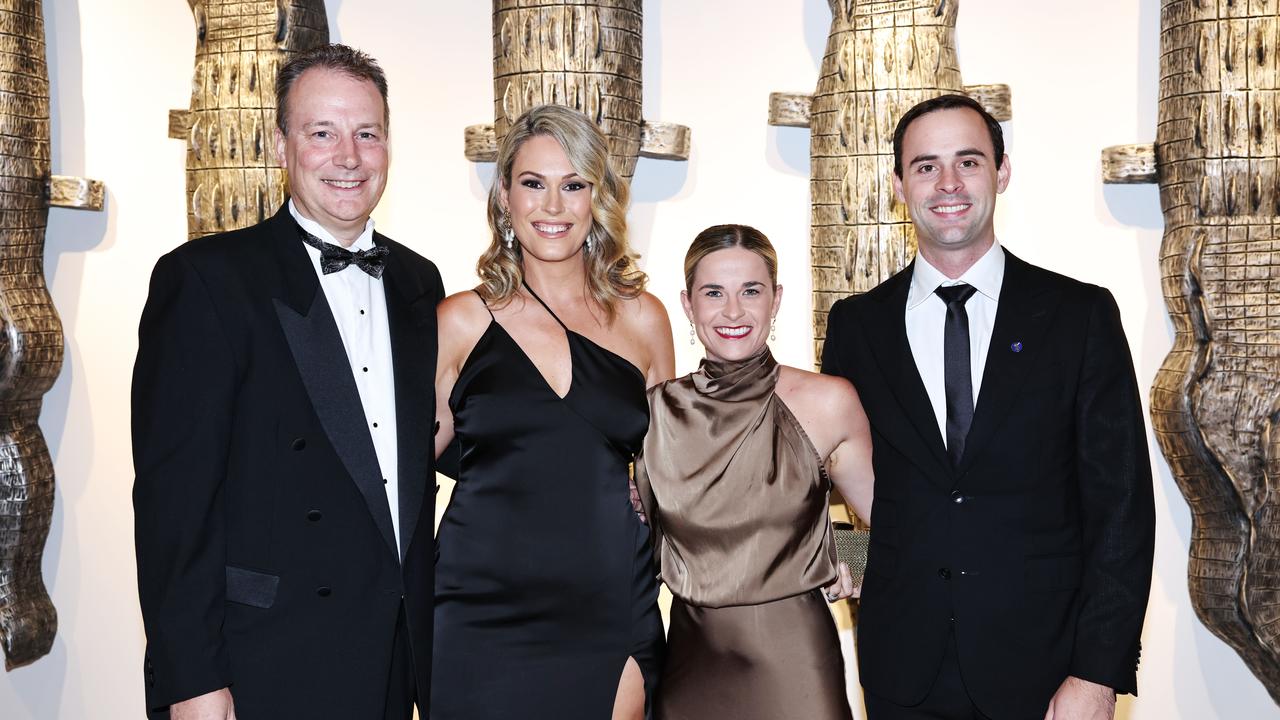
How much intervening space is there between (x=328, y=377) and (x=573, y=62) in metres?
1.57

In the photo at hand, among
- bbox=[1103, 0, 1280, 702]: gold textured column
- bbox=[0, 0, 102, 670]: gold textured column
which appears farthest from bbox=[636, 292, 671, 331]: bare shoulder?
bbox=[0, 0, 102, 670]: gold textured column

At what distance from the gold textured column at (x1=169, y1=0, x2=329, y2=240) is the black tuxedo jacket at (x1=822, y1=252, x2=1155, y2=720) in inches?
85.2

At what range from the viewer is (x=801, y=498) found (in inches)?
86.4

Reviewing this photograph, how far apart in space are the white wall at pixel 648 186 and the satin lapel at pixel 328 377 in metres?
1.75

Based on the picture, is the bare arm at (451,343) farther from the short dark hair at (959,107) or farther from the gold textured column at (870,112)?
the gold textured column at (870,112)

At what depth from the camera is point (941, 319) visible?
2.16 metres

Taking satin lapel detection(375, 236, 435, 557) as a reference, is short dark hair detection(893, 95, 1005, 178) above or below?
above

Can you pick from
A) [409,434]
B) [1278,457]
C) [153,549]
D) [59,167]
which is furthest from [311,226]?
[1278,457]

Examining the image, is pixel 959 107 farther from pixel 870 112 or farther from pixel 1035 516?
pixel 870 112

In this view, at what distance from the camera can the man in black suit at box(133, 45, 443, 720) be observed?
1.83 m

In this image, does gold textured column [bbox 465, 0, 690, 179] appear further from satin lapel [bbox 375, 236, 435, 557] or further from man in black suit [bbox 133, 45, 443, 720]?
satin lapel [bbox 375, 236, 435, 557]

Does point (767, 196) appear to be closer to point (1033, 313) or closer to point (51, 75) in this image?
point (1033, 313)

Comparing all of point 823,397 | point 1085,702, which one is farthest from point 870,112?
point 1085,702

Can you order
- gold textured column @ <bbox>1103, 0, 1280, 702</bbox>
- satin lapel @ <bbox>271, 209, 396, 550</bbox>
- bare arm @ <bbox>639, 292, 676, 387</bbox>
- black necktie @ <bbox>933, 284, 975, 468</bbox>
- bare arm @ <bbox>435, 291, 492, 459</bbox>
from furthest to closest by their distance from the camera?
gold textured column @ <bbox>1103, 0, 1280, 702</bbox> < bare arm @ <bbox>639, 292, 676, 387</bbox> < bare arm @ <bbox>435, 291, 492, 459</bbox> < black necktie @ <bbox>933, 284, 975, 468</bbox> < satin lapel @ <bbox>271, 209, 396, 550</bbox>
